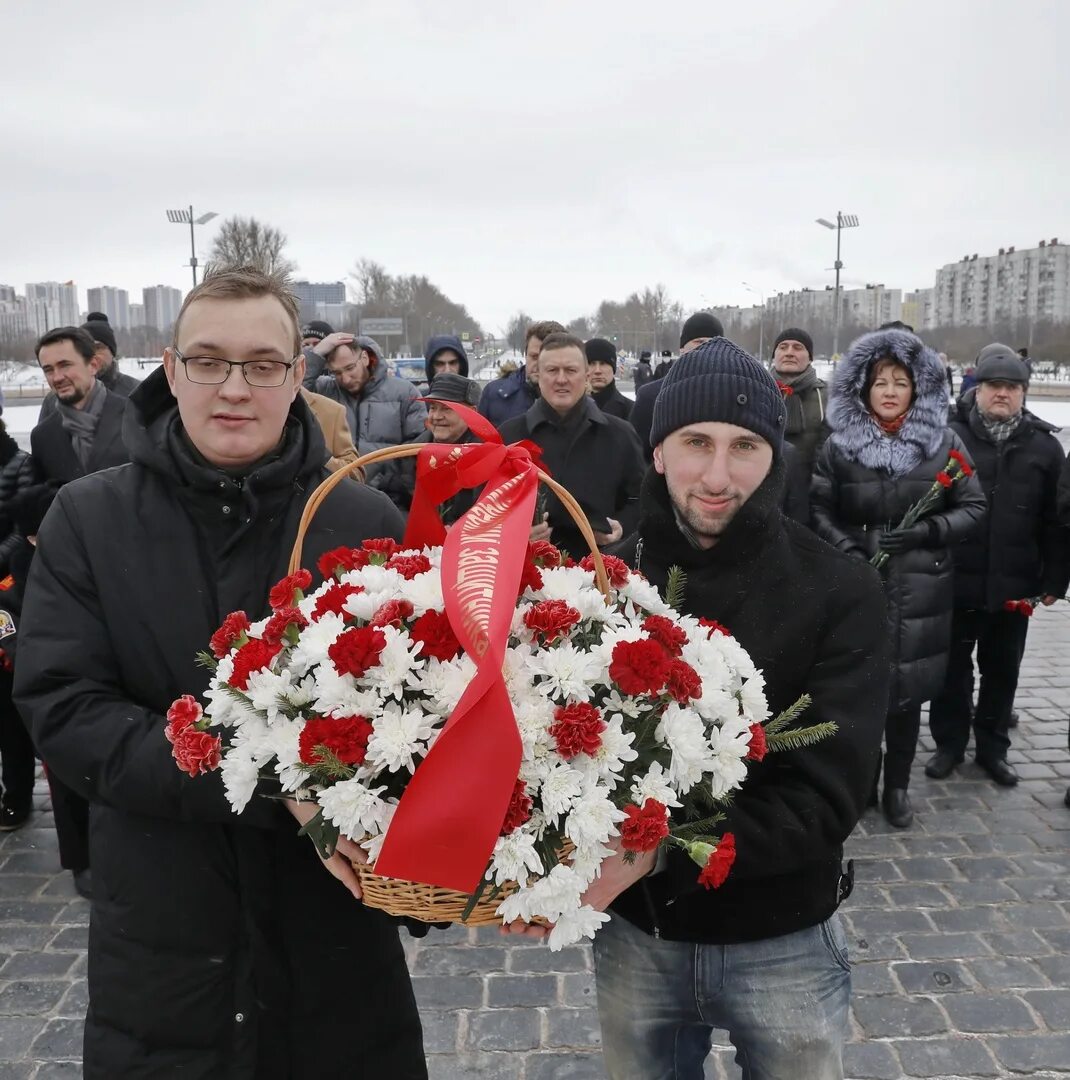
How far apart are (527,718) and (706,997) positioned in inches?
36.9

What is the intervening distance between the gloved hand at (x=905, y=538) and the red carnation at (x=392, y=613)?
3.45m

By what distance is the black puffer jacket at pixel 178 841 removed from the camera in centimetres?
190

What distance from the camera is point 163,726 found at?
1.84 m

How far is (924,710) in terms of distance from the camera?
254 inches

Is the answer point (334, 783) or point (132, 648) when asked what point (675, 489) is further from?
point (132, 648)

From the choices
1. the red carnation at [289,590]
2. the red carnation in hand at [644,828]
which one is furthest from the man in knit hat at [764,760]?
the red carnation at [289,590]

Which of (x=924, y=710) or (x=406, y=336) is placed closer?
(x=924, y=710)

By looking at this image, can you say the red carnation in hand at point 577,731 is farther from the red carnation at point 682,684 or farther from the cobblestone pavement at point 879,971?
the cobblestone pavement at point 879,971

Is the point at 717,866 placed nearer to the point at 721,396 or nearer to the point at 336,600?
the point at 336,600

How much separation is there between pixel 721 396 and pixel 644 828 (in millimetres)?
921

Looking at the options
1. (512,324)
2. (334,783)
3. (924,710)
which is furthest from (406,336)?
(334,783)

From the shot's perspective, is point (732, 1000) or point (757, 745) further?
point (732, 1000)

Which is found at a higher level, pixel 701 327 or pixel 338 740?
pixel 701 327

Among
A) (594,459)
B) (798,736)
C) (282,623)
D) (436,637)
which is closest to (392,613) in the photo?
(436,637)
